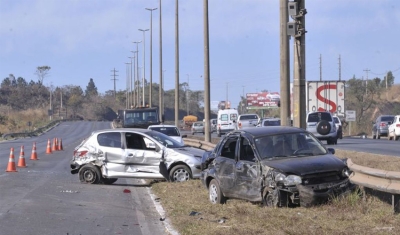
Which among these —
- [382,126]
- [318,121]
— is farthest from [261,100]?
[318,121]

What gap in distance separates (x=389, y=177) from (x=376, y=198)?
0.87 metres

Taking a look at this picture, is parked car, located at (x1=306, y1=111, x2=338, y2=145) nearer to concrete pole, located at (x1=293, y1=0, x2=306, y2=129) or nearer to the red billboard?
concrete pole, located at (x1=293, y1=0, x2=306, y2=129)

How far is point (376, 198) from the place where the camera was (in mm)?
11078

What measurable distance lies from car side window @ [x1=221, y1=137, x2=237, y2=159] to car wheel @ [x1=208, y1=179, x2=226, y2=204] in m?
0.58

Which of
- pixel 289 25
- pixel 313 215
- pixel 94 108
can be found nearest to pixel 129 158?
pixel 289 25

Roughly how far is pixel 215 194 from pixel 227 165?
702mm

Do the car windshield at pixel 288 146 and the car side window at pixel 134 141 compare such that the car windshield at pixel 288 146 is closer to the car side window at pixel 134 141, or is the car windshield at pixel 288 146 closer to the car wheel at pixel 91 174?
the car side window at pixel 134 141

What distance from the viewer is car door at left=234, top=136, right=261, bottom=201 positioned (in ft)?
38.4

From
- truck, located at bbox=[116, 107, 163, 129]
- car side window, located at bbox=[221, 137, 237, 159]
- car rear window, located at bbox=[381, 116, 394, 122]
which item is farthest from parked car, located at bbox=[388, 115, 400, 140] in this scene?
car side window, located at bbox=[221, 137, 237, 159]

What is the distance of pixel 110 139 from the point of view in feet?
58.6

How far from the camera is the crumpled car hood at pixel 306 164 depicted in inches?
434

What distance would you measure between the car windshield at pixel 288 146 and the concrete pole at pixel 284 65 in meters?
6.12

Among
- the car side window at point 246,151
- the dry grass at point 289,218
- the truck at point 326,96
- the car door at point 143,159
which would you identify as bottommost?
the dry grass at point 289,218

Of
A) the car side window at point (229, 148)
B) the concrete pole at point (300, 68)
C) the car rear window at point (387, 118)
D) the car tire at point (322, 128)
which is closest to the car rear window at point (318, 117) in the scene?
the car tire at point (322, 128)
